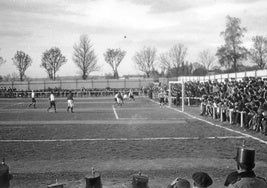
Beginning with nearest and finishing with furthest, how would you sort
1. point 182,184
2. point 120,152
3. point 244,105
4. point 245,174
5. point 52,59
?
1. point 182,184
2. point 245,174
3. point 120,152
4. point 244,105
5. point 52,59

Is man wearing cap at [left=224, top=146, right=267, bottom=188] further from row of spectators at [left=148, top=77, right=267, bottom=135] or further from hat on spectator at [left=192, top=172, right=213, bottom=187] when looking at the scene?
row of spectators at [left=148, top=77, right=267, bottom=135]

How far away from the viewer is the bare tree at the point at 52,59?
301 ft

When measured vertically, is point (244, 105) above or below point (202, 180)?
below

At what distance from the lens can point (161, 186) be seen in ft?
24.7

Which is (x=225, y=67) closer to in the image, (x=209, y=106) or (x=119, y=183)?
(x=209, y=106)

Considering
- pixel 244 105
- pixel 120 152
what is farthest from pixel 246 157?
pixel 244 105

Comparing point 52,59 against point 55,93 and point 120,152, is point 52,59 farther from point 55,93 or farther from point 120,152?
point 120,152

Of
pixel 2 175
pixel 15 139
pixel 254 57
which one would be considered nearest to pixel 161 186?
pixel 2 175

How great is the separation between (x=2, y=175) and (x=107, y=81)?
67.0 m

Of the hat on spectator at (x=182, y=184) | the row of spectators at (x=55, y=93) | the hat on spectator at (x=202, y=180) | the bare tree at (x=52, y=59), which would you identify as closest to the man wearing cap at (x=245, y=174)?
the hat on spectator at (x=202, y=180)

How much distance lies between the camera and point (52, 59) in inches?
3627

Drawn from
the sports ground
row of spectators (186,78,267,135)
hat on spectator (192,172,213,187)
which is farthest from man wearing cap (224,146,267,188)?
row of spectators (186,78,267,135)

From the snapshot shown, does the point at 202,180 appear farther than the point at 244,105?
No

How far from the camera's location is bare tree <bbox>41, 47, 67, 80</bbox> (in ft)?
301
